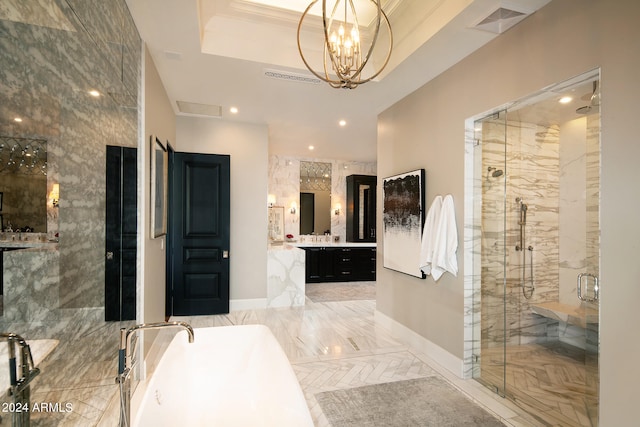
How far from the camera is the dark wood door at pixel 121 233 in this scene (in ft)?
6.61

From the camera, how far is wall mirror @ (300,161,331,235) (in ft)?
25.5

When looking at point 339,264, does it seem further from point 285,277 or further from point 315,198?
point 285,277

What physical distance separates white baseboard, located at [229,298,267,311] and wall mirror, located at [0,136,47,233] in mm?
3794

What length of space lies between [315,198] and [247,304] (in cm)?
365

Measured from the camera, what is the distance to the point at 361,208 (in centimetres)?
780

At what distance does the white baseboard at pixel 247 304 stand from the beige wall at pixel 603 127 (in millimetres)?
2526

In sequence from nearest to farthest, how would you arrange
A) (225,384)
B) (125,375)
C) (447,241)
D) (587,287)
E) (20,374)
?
(20,374)
(125,375)
(587,287)
(225,384)
(447,241)

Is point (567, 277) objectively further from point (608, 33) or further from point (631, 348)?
point (608, 33)

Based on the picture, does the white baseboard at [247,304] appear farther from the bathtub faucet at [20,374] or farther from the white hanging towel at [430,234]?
the bathtub faucet at [20,374]

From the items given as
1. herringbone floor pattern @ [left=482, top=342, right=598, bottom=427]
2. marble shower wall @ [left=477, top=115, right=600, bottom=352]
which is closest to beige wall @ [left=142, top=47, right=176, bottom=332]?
marble shower wall @ [left=477, top=115, right=600, bottom=352]

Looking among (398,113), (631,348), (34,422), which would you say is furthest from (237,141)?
(631,348)

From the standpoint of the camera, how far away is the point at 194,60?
2.91 meters

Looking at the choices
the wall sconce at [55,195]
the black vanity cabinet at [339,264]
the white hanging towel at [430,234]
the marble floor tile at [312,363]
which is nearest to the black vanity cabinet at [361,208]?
the black vanity cabinet at [339,264]

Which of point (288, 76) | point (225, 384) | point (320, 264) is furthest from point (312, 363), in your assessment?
point (320, 264)
